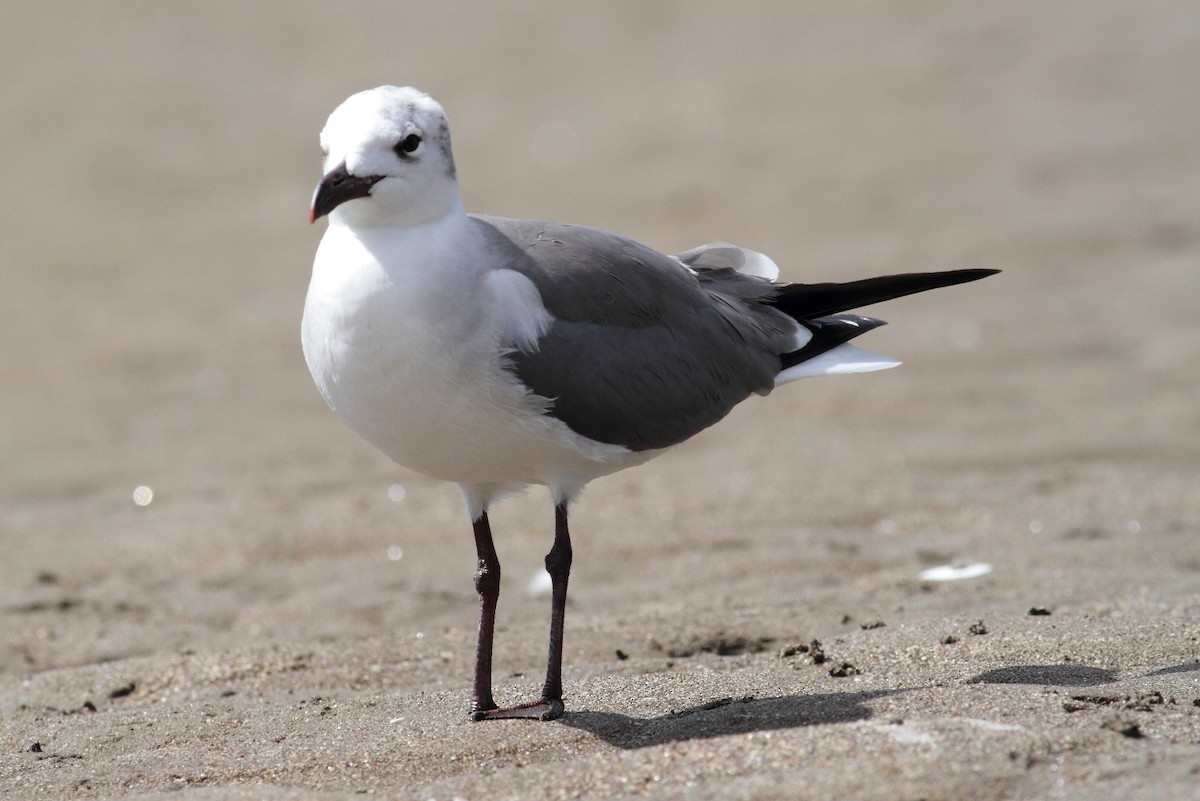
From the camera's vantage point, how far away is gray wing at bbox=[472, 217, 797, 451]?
429cm

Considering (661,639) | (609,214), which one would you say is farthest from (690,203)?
(661,639)

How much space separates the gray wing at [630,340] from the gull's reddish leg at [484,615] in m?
0.61

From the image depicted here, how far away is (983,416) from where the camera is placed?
313 inches

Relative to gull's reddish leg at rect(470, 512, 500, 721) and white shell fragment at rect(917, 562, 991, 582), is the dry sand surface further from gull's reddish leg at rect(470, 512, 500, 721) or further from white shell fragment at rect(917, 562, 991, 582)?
gull's reddish leg at rect(470, 512, 500, 721)

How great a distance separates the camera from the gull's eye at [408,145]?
4039 millimetres

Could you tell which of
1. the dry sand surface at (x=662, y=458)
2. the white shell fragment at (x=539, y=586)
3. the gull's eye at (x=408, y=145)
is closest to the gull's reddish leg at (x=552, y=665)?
the dry sand surface at (x=662, y=458)

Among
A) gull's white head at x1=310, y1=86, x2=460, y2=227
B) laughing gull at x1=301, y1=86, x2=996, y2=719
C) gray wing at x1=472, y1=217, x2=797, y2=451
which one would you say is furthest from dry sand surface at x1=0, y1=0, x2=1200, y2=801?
gull's white head at x1=310, y1=86, x2=460, y2=227

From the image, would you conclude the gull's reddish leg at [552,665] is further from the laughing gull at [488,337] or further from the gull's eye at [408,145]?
the gull's eye at [408,145]

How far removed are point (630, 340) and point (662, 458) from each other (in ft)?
11.2

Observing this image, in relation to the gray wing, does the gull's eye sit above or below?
above

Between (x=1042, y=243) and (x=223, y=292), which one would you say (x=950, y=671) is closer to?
(x=1042, y=243)

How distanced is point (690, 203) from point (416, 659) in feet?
21.0

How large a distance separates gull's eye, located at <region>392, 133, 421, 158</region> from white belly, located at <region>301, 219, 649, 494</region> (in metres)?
0.27

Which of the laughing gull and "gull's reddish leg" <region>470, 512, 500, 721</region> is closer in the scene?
the laughing gull
